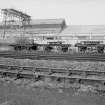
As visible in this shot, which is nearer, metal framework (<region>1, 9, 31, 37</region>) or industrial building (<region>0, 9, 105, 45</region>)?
industrial building (<region>0, 9, 105, 45</region>)

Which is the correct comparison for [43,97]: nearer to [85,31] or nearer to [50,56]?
[50,56]

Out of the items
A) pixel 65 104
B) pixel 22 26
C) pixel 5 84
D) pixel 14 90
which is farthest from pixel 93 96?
pixel 22 26

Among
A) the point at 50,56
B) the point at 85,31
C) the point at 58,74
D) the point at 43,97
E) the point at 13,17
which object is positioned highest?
the point at 13,17

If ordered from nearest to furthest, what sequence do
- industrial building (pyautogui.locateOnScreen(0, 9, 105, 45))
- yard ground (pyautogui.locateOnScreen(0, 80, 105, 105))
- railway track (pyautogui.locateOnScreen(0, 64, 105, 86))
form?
yard ground (pyautogui.locateOnScreen(0, 80, 105, 105)) → railway track (pyautogui.locateOnScreen(0, 64, 105, 86)) → industrial building (pyautogui.locateOnScreen(0, 9, 105, 45))

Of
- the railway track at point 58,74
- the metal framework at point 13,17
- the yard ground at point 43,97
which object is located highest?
the metal framework at point 13,17

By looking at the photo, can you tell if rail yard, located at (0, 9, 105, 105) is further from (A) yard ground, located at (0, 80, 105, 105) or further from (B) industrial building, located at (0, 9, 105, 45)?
(A) yard ground, located at (0, 80, 105, 105)

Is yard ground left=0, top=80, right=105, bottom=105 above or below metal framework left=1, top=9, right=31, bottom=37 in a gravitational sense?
below

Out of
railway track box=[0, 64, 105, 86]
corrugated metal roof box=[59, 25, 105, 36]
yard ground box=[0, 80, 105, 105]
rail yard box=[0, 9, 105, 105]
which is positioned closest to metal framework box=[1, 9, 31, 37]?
rail yard box=[0, 9, 105, 105]

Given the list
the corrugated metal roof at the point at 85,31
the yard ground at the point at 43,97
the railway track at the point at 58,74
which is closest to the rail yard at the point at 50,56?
the railway track at the point at 58,74

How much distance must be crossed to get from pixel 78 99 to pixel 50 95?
3.35ft

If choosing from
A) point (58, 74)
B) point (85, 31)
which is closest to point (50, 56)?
point (58, 74)

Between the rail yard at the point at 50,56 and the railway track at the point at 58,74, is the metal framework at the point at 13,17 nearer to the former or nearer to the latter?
the rail yard at the point at 50,56

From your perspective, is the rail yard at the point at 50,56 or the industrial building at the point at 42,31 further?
the industrial building at the point at 42,31

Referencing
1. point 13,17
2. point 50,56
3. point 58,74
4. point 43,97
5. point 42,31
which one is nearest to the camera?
point 43,97
